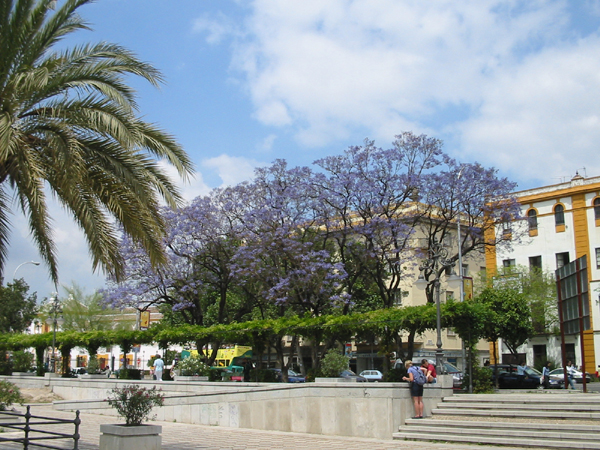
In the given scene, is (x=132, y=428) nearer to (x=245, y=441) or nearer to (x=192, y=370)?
(x=245, y=441)

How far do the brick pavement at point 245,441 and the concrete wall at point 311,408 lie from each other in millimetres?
514

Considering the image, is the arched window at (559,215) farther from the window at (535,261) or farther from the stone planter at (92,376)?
the stone planter at (92,376)

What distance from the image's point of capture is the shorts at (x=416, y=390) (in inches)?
634

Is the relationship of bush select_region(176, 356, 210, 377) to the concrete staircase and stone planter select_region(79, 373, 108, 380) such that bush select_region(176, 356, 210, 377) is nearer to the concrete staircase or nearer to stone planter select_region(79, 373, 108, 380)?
stone planter select_region(79, 373, 108, 380)

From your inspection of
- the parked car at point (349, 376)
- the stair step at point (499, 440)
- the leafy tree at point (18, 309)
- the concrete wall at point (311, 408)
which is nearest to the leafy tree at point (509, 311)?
the parked car at point (349, 376)

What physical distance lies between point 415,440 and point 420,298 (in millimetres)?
36548

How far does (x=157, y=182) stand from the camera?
1226 centimetres

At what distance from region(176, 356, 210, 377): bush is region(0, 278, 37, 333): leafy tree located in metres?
27.4

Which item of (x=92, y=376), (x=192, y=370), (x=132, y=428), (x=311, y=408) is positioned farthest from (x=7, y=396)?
(x=92, y=376)

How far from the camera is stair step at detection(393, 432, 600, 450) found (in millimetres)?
12805

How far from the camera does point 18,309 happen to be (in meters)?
50.9

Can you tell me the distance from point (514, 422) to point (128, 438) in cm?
905

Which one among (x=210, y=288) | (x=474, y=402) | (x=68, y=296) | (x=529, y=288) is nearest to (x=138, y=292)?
(x=210, y=288)

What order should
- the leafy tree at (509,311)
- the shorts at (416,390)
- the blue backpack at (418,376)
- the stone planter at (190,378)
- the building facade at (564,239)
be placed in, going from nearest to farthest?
the blue backpack at (418,376) → the shorts at (416,390) → the stone planter at (190,378) → the leafy tree at (509,311) → the building facade at (564,239)
